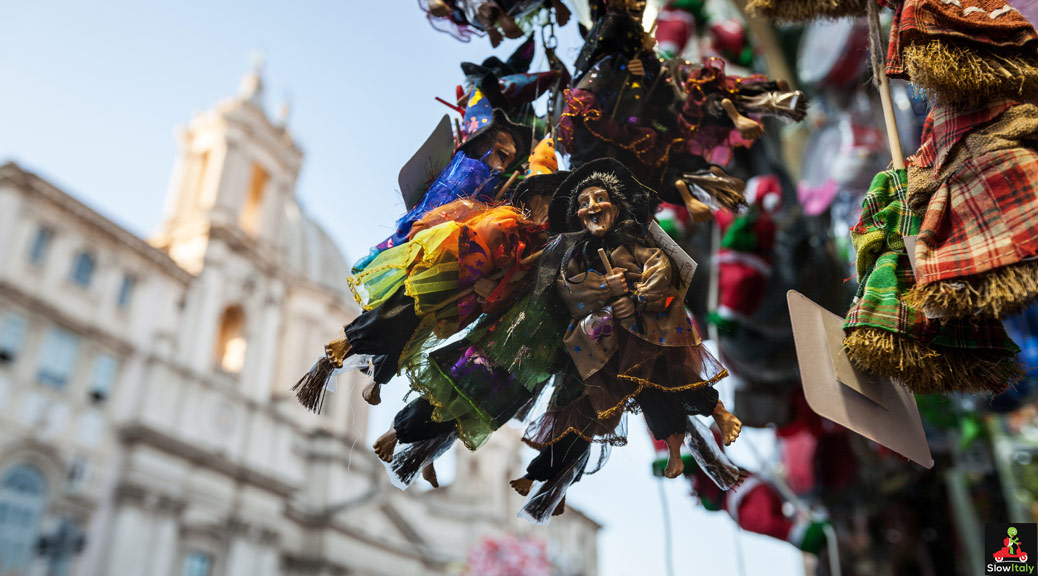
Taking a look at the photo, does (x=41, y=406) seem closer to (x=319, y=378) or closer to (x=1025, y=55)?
(x=319, y=378)

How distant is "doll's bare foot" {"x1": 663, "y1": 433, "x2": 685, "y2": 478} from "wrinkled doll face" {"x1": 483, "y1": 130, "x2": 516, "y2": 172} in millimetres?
1012

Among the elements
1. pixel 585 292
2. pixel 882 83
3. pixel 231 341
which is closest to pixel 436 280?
pixel 585 292

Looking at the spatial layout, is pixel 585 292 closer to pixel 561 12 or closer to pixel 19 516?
pixel 561 12

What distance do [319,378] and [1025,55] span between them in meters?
2.07

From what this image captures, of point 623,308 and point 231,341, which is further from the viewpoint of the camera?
point 231,341

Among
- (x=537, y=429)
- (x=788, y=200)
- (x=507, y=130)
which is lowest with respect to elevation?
(x=537, y=429)

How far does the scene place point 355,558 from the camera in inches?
864

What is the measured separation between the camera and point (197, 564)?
1741 centimetres

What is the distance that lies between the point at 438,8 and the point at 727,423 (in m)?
1.93

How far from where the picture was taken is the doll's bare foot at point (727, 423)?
208 centimetres

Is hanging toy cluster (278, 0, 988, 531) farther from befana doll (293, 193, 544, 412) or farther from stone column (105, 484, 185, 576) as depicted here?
stone column (105, 484, 185, 576)

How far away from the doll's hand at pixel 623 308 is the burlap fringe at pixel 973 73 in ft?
3.00

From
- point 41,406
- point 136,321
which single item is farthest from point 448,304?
point 136,321

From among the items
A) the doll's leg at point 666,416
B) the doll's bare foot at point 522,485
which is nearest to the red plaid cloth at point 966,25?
the doll's leg at point 666,416
